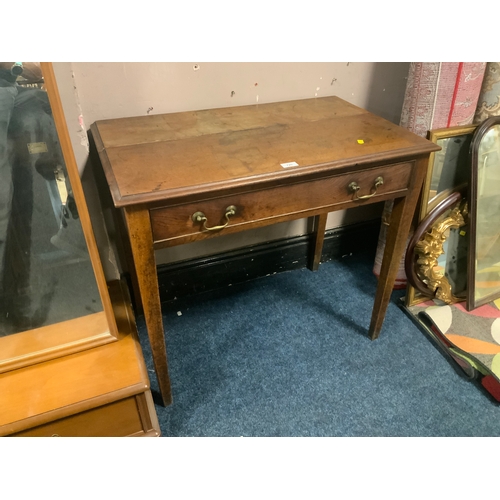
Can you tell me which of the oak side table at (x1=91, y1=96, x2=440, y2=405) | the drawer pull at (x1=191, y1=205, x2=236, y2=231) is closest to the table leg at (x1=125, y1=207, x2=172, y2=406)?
the oak side table at (x1=91, y1=96, x2=440, y2=405)

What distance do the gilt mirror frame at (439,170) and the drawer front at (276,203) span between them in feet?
1.00

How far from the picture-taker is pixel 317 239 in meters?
1.71

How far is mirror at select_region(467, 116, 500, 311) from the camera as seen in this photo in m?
1.34

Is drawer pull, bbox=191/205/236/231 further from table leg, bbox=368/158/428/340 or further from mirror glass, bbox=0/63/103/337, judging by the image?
table leg, bbox=368/158/428/340

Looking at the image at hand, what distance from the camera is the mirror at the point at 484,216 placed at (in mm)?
1341

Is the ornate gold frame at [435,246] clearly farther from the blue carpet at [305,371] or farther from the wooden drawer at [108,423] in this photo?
the wooden drawer at [108,423]

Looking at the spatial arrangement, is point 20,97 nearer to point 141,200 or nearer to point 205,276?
point 141,200

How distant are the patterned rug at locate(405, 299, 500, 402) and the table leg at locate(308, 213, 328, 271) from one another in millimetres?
408

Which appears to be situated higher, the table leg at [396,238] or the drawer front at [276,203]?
the drawer front at [276,203]

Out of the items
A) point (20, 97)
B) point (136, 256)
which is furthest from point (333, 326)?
point (20, 97)

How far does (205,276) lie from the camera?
1.62 metres

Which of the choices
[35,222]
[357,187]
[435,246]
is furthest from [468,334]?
[35,222]

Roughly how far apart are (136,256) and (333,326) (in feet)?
2.85

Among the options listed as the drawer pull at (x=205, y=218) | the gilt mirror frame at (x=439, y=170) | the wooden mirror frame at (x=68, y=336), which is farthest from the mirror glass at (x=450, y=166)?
the wooden mirror frame at (x=68, y=336)
